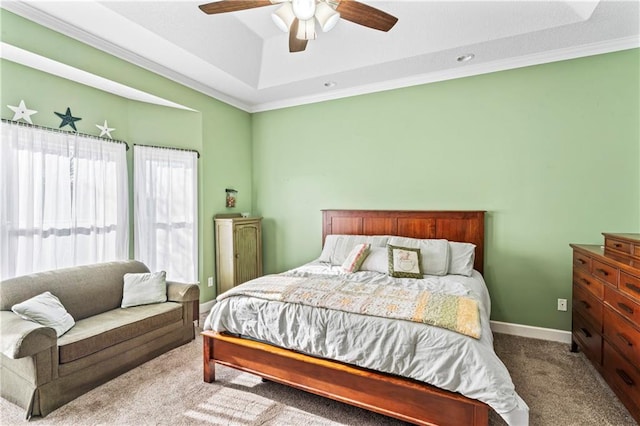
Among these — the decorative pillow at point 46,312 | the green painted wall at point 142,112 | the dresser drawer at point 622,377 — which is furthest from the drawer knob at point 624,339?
the green painted wall at point 142,112

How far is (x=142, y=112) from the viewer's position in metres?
3.61

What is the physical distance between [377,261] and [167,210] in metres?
2.59

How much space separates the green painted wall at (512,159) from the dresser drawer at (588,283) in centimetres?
29

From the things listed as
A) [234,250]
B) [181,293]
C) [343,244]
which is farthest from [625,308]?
[234,250]

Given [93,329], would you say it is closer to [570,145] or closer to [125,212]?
[125,212]

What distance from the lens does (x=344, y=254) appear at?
352 centimetres

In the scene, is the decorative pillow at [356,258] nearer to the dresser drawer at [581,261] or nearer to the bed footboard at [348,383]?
the bed footboard at [348,383]

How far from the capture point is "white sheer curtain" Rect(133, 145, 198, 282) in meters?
3.53

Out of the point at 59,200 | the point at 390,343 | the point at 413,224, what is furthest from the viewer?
the point at 413,224

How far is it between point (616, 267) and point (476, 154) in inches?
64.4

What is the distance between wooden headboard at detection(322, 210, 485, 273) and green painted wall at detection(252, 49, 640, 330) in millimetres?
106

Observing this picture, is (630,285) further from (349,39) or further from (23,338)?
(23,338)

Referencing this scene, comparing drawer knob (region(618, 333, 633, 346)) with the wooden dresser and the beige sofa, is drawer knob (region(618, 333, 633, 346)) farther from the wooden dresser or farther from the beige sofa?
the beige sofa

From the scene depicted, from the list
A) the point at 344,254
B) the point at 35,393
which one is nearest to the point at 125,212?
the point at 35,393
